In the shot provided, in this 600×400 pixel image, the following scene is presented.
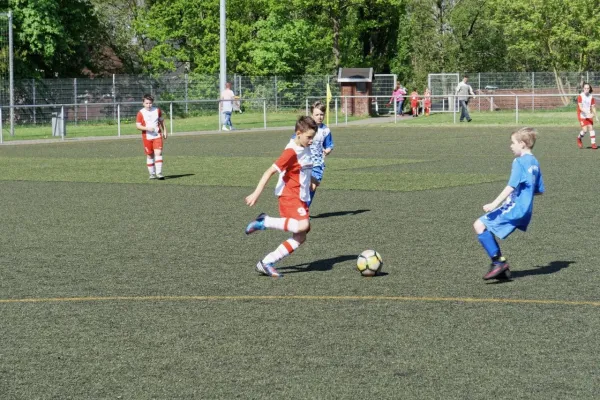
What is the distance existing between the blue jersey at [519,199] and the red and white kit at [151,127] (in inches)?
512

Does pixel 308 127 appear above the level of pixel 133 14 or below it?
below

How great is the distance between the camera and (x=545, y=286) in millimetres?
9719

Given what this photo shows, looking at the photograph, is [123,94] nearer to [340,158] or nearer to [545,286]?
[340,158]

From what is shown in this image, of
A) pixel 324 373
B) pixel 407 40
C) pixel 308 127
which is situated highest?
pixel 407 40

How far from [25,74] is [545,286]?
47138mm

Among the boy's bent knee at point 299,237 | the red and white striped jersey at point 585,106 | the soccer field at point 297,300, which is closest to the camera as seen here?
the soccer field at point 297,300

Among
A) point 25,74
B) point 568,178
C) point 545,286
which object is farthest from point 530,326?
point 25,74

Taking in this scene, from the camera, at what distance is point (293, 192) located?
1054cm

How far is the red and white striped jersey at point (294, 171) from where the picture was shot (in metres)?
10.3

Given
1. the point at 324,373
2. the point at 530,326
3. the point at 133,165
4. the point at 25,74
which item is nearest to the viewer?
the point at 324,373

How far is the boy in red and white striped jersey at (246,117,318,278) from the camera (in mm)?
10320

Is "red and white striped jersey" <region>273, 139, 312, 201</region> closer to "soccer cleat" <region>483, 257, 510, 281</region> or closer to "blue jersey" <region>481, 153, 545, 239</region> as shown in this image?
"blue jersey" <region>481, 153, 545, 239</region>

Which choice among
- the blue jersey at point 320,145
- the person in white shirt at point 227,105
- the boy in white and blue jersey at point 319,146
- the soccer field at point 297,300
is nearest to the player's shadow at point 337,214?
the soccer field at point 297,300

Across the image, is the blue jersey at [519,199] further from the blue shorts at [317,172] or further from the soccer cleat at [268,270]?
the blue shorts at [317,172]
